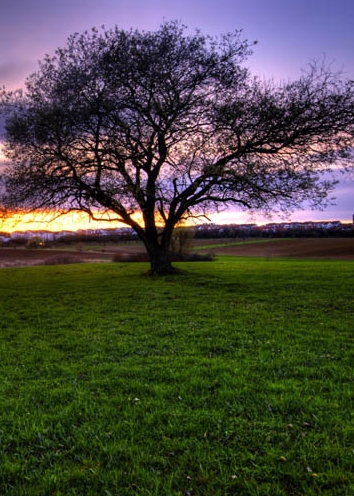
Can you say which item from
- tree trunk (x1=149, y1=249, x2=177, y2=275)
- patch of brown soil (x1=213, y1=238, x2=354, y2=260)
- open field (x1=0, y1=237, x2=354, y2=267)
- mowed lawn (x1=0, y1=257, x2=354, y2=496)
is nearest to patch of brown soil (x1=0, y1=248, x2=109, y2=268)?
open field (x1=0, y1=237, x2=354, y2=267)

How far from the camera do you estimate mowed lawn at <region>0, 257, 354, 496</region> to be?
136 inches

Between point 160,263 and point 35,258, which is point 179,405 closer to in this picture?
point 160,263

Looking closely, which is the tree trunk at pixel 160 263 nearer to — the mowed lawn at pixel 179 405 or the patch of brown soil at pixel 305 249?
the mowed lawn at pixel 179 405

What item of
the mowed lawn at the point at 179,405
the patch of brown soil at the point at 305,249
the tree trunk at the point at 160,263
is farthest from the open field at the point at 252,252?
the mowed lawn at the point at 179,405

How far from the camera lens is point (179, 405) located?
4941mm

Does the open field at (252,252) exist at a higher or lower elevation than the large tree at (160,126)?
lower

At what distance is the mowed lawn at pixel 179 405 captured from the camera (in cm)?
345

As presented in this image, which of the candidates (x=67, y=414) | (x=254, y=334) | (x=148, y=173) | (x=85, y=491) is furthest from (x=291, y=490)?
(x=148, y=173)

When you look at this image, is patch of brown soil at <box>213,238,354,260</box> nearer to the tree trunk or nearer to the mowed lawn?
the tree trunk

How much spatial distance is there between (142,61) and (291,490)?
19.7m

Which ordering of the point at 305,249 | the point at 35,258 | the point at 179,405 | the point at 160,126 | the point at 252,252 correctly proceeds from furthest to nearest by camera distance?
1. the point at 252,252
2. the point at 305,249
3. the point at 35,258
4. the point at 160,126
5. the point at 179,405

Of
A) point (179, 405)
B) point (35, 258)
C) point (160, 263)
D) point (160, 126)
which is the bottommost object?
point (179, 405)

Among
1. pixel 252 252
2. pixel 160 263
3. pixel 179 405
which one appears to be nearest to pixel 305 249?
pixel 252 252

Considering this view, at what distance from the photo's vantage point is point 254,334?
8.84m
